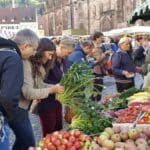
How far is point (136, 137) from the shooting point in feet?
14.2

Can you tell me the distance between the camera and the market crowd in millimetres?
4012

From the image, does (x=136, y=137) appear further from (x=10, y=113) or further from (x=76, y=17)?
(x=76, y=17)

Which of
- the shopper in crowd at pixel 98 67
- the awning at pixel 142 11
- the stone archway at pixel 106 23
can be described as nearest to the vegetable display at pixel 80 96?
the shopper in crowd at pixel 98 67

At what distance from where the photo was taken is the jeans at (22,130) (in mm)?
4668

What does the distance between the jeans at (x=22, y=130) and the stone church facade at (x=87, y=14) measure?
41325mm

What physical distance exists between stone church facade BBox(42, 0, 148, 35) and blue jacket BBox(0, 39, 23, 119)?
42096mm

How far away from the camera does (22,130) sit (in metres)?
4.77

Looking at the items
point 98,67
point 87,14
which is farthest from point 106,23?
point 98,67

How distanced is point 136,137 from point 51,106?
72.3 inches

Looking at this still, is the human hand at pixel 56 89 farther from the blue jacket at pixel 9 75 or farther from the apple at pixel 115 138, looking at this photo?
the blue jacket at pixel 9 75

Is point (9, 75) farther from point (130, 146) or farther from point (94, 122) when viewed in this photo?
point (94, 122)

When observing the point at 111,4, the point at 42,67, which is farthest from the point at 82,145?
the point at 111,4

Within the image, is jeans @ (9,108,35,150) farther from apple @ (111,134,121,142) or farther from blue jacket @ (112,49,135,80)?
blue jacket @ (112,49,135,80)

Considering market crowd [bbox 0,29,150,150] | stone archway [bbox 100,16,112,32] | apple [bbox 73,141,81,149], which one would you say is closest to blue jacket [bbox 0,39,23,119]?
market crowd [bbox 0,29,150,150]
